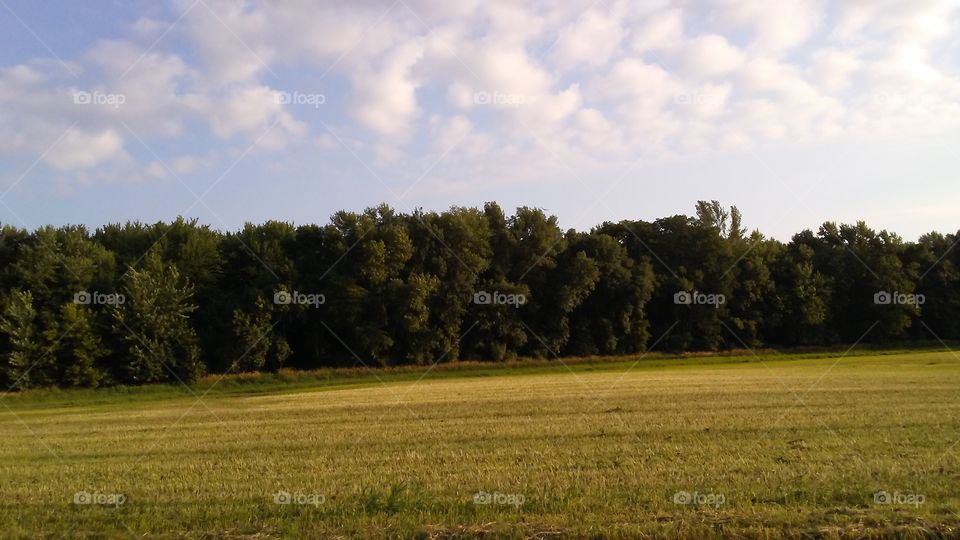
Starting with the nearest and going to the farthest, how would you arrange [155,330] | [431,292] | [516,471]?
[516,471], [155,330], [431,292]

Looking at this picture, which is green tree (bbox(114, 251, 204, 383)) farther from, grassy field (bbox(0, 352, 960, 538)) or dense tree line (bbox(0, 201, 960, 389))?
grassy field (bbox(0, 352, 960, 538))

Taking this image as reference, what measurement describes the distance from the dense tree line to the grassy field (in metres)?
27.7

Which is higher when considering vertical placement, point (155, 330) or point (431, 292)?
point (431, 292)

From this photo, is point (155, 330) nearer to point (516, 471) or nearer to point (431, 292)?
point (431, 292)

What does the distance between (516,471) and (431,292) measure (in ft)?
154

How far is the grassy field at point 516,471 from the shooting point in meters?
8.27

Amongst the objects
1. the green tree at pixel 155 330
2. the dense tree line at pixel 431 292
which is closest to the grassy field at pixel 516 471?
the green tree at pixel 155 330

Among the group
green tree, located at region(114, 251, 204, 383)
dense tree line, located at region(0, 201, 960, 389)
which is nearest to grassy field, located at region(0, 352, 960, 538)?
green tree, located at region(114, 251, 204, 383)

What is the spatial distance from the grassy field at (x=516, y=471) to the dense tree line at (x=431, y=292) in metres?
27.7

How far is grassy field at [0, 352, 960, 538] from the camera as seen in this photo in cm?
827

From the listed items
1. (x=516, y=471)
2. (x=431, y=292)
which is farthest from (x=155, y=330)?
(x=516, y=471)

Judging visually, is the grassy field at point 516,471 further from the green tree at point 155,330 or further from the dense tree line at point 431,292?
the dense tree line at point 431,292

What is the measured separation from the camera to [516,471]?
11617 mm

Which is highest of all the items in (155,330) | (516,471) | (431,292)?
(431,292)
